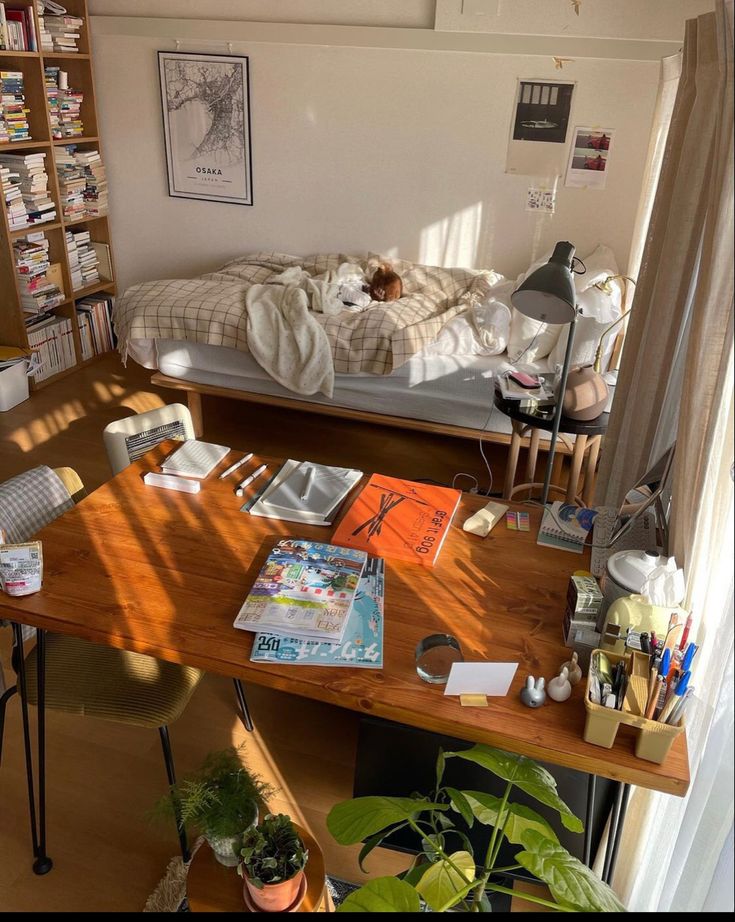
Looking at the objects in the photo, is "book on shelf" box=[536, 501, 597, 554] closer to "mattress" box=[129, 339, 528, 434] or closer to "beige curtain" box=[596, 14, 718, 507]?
"beige curtain" box=[596, 14, 718, 507]

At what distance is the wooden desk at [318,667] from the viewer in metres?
1.26

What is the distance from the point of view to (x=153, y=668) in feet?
5.70

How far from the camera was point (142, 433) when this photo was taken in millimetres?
2197

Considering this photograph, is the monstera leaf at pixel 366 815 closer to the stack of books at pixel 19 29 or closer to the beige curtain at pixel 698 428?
the beige curtain at pixel 698 428

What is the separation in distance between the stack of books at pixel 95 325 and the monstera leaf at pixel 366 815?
4087 millimetres

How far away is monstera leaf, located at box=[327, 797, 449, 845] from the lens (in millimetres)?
1170

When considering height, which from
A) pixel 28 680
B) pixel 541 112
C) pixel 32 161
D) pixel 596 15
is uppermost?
pixel 596 15

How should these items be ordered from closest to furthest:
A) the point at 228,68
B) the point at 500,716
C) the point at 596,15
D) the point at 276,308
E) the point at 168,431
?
the point at 500,716 < the point at 168,431 < the point at 276,308 < the point at 596,15 < the point at 228,68

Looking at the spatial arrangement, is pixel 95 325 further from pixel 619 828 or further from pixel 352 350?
pixel 619 828

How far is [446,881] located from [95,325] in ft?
14.1

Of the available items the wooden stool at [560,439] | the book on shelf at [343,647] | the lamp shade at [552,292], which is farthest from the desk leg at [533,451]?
the book on shelf at [343,647]

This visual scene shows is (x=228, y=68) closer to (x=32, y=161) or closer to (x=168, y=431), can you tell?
(x=32, y=161)

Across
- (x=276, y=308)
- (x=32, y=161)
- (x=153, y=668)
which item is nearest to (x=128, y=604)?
(x=153, y=668)

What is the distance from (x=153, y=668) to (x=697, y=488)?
4.09 feet
